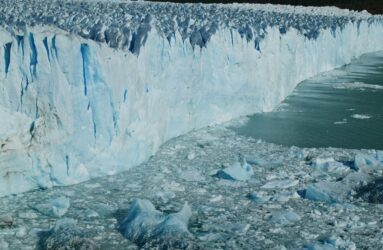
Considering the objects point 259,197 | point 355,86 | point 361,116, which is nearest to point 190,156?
point 259,197

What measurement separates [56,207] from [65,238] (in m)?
0.52

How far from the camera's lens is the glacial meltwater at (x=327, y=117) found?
625 centimetres

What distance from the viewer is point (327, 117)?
760 cm

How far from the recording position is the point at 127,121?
4816 millimetres

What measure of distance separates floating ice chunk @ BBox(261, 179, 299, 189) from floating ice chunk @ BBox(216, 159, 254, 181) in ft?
0.76

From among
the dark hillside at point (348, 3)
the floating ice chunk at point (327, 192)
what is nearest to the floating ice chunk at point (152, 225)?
the floating ice chunk at point (327, 192)

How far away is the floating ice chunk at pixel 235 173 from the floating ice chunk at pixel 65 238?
1.58 meters

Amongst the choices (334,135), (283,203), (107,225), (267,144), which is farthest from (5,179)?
(334,135)

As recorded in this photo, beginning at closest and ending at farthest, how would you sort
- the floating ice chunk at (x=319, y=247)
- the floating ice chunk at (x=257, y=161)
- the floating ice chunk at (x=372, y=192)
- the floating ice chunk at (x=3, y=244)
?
the floating ice chunk at (x=3, y=244), the floating ice chunk at (x=319, y=247), the floating ice chunk at (x=372, y=192), the floating ice chunk at (x=257, y=161)

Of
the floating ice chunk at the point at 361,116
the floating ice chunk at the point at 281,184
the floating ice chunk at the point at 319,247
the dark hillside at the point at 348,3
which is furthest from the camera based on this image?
the dark hillside at the point at 348,3

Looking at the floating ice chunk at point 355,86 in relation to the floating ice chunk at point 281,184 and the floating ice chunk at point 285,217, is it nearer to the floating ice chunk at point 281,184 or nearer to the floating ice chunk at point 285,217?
the floating ice chunk at point 281,184

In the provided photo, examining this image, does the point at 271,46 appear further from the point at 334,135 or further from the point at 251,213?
the point at 251,213

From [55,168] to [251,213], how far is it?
66.2 inches

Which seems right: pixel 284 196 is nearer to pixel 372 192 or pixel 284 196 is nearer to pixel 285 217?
pixel 285 217
